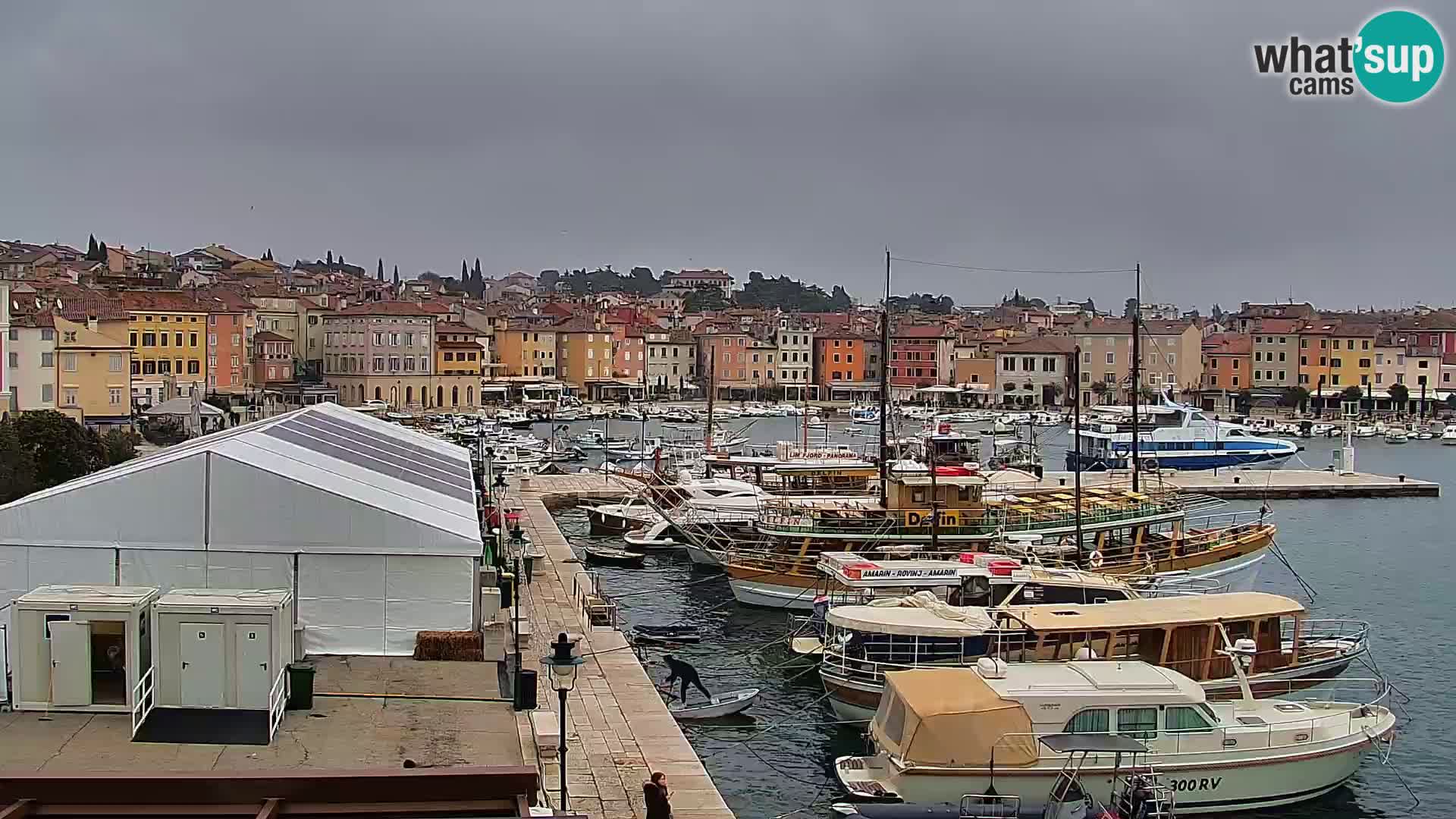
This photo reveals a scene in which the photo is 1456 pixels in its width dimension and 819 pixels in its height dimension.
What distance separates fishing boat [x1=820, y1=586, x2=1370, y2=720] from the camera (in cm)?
1978

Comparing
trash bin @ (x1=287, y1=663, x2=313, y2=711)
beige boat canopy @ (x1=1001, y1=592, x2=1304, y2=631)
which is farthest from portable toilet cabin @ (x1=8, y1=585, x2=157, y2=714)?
beige boat canopy @ (x1=1001, y1=592, x2=1304, y2=631)

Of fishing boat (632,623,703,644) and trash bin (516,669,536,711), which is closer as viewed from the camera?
trash bin (516,669,536,711)

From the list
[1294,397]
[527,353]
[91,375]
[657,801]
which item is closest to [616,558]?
[657,801]

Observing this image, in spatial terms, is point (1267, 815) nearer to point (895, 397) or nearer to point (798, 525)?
point (798, 525)

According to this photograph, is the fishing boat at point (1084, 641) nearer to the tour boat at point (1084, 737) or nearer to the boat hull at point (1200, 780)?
the tour boat at point (1084, 737)

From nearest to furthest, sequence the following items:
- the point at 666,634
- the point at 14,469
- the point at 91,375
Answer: the point at 666,634, the point at 14,469, the point at 91,375

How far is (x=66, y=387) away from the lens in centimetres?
5897

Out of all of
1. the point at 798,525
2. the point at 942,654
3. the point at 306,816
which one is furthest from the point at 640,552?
the point at 306,816

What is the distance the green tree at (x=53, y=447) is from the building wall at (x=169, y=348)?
39.8 m

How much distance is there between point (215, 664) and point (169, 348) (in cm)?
7536

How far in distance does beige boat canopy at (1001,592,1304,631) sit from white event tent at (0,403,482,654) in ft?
26.2

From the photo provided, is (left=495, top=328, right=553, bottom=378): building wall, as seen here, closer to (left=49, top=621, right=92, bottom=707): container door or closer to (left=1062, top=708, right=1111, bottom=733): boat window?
(left=1062, top=708, right=1111, bottom=733): boat window

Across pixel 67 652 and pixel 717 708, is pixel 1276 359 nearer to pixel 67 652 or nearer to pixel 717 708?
pixel 717 708

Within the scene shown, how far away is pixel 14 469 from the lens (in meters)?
35.1
